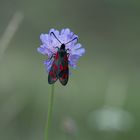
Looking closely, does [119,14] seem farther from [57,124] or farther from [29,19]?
[57,124]

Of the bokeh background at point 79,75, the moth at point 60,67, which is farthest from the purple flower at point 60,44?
the bokeh background at point 79,75

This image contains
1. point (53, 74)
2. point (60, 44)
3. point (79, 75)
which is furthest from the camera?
point (79, 75)

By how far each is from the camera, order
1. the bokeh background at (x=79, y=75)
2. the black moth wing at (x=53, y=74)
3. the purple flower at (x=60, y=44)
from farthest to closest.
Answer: the bokeh background at (x=79, y=75)
the purple flower at (x=60, y=44)
the black moth wing at (x=53, y=74)

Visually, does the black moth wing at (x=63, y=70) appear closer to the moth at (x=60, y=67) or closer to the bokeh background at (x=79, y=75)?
the moth at (x=60, y=67)

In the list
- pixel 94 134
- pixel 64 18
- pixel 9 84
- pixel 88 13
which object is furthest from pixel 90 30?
pixel 94 134

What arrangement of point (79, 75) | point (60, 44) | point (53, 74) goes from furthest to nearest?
point (79, 75), point (60, 44), point (53, 74)

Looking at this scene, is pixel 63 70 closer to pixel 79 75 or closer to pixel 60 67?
pixel 60 67

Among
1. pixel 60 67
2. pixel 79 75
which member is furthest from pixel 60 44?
pixel 79 75
